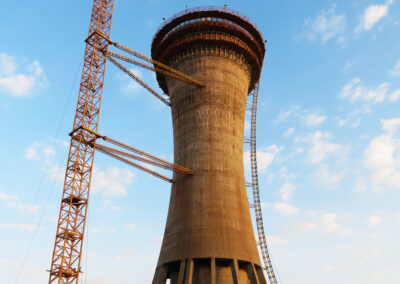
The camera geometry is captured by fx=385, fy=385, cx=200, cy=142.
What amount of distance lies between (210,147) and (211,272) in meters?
12.0

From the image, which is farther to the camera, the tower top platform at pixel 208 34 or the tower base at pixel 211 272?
the tower top platform at pixel 208 34

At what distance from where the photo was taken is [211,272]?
33.2 metres

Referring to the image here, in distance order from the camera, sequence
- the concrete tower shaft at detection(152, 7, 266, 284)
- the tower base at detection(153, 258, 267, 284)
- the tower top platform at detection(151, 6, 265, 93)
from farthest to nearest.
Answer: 1. the tower top platform at detection(151, 6, 265, 93)
2. the concrete tower shaft at detection(152, 7, 266, 284)
3. the tower base at detection(153, 258, 267, 284)

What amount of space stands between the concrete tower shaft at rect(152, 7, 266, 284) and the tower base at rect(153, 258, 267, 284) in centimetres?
8

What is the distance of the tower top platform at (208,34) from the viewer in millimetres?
42812

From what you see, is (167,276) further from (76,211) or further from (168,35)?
(168,35)

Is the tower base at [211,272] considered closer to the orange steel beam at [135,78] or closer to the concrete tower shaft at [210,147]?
the concrete tower shaft at [210,147]

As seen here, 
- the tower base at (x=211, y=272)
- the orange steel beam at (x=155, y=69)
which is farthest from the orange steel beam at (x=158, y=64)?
the tower base at (x=211, y=272)

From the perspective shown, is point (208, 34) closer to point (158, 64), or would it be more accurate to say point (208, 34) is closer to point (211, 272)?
point (158, 64)

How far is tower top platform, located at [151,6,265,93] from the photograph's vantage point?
42.8 metres

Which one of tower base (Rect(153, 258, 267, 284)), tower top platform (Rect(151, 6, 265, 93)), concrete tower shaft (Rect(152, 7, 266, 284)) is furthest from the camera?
tower top platform (Rect(151, 6, 265, 93))

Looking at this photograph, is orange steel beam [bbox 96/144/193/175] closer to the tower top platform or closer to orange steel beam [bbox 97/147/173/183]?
orange steel beam [bbox 97/147/173/183]

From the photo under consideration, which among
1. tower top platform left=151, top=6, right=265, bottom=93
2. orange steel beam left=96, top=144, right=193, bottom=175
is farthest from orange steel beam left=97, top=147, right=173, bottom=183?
tower top platform left=151, top=6, right=265, bottom=93

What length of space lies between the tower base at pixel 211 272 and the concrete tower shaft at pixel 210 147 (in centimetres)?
8
